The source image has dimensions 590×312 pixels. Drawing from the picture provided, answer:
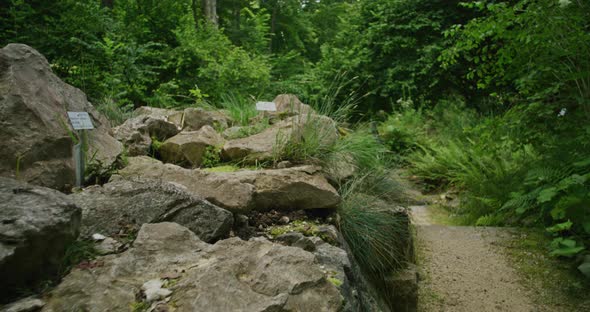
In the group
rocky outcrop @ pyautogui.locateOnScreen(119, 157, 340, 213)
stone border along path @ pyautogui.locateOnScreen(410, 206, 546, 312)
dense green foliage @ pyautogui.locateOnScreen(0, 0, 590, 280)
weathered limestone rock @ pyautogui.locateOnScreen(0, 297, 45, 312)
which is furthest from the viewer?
stone border along path @ pyautogui.locateOnScreen(410, 206, 546, 312)

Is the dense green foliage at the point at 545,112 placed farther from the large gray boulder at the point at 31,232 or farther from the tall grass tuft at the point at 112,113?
the tall grass tuft at the point at 112,113

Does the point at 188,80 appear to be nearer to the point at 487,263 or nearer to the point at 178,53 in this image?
the point at 178,53

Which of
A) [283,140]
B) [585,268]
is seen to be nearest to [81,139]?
[283,140]

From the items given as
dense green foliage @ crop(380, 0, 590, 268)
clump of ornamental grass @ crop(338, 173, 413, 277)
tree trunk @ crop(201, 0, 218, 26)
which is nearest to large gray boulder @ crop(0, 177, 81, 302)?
clump of ornamental grass @ crop(338, 173, 413, 277)

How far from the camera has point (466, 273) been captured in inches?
149

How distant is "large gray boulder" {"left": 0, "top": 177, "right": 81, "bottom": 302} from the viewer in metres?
1.33

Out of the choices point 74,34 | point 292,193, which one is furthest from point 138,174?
point 74,34

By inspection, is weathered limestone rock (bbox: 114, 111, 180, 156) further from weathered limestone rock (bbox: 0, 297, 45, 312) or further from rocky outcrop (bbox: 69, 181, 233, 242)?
weathered limestone rock (bbox: 0, 297, 45, 312)

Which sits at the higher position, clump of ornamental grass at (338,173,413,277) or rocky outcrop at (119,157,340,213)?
rocky outcrop at (119,157,340,213)

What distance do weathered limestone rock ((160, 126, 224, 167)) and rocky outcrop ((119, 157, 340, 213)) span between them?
26.1 inches

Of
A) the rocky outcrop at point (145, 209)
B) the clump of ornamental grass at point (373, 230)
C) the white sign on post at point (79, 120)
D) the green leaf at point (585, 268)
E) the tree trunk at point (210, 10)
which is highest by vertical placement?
the tree trunk at point (210, 10)

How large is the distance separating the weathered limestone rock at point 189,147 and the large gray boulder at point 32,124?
0.96 meters

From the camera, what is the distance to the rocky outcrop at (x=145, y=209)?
1927 millimetres

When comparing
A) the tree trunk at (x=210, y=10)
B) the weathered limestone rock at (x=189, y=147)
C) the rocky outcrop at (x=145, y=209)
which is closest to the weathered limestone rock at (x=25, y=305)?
the rocky outcrop at (x=145, y=209)
